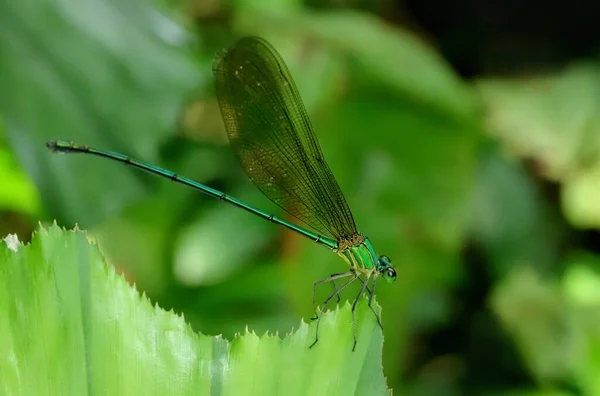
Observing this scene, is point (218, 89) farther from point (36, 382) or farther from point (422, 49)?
point (422, 49)

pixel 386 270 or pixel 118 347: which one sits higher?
pixel 386 270

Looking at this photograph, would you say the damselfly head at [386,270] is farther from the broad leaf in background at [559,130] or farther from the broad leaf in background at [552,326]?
the broad leaf in background at [559,130]

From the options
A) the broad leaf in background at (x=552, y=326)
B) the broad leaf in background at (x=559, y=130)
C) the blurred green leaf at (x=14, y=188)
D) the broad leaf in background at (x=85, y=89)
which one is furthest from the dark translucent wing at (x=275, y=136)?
the broad leaf in background at (x=559, y=130)

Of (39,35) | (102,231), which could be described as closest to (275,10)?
(39,35)

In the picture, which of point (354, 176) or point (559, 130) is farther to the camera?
point (559, 130)

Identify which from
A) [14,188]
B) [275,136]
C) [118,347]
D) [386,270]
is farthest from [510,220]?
[118,347]

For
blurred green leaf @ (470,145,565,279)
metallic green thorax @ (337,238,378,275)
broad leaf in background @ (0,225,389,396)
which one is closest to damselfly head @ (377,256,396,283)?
metallic green thorax @ (337,238,378,275)

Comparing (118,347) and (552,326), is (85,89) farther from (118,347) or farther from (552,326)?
(552,326)
